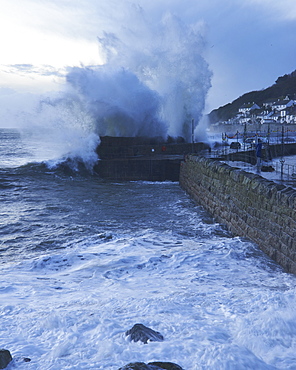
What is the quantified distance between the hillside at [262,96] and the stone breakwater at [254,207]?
116m

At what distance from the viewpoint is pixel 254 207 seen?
7.15 m

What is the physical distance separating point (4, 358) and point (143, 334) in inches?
47.7

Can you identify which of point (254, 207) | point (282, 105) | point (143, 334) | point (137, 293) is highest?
point (282, 105)

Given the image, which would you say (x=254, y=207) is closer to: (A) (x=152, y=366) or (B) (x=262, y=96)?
(A) (x=152, y=366)

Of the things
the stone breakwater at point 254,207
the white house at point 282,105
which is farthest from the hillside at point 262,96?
the stone breakwater at point 254,207

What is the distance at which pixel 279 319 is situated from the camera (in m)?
3.97

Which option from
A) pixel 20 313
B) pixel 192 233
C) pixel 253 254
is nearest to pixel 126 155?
pixel 192 233

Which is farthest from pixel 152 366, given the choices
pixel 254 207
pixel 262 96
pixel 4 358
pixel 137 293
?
pixel 262 96

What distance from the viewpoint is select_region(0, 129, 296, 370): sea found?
3457 mm

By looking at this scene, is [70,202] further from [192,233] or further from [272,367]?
[272,367]

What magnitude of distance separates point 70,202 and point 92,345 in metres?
8.38

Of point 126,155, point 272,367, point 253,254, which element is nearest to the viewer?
point 272,367

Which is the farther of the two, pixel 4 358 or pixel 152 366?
pixel 4 358

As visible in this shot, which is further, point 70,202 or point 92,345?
point 70,202
